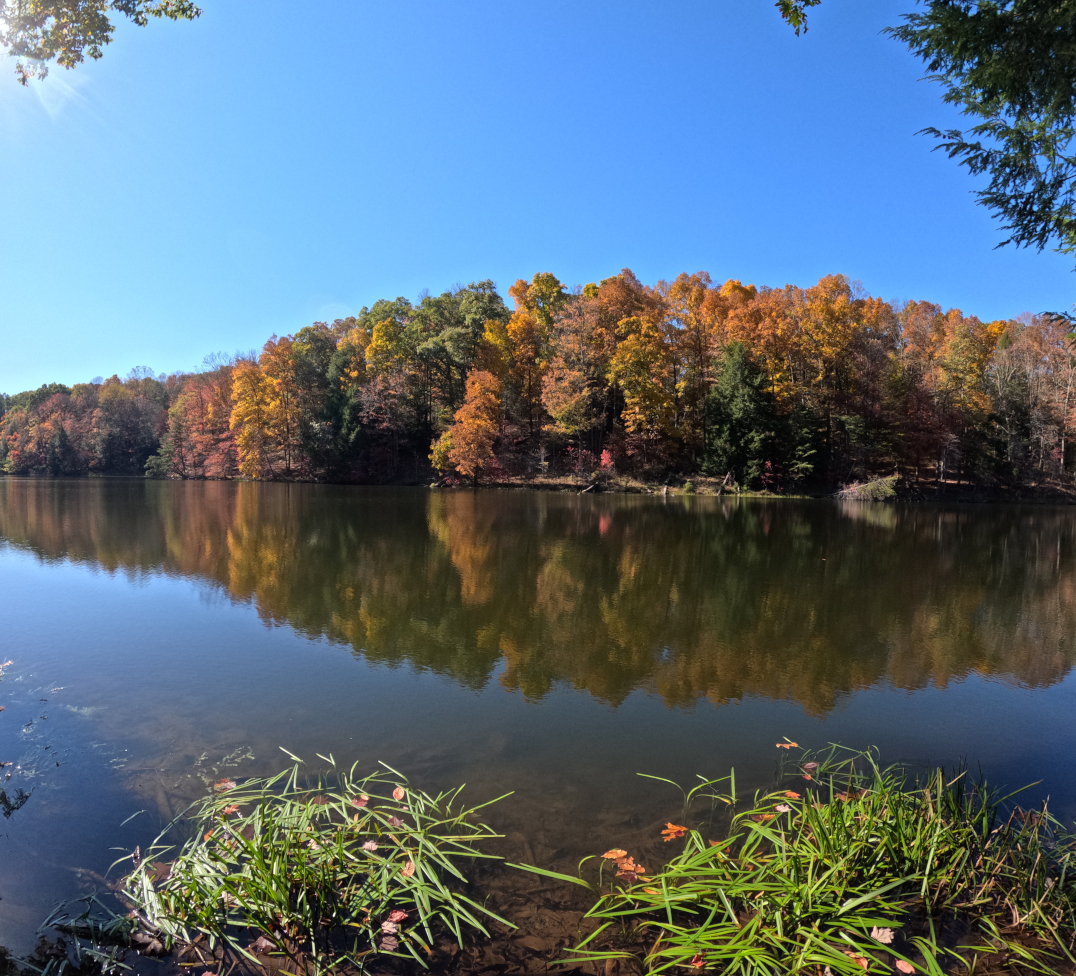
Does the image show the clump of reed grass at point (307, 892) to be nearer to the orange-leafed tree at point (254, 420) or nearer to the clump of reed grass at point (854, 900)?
the clump of reed grass at point (854, 900)

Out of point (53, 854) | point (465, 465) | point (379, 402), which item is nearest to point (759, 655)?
point (53, 854)

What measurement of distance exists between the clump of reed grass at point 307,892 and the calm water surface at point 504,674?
49 cm

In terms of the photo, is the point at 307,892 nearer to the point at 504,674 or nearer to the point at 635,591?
the point at 504,674

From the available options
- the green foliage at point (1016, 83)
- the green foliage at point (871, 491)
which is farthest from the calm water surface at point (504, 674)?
the green foliage at point (871, 491)

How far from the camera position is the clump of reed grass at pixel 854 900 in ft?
8.12

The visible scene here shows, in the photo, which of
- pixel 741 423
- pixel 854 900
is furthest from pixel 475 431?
pixel 854 900

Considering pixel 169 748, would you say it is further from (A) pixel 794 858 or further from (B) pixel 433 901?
(A) pixel 794 858

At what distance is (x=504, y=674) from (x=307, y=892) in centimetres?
370

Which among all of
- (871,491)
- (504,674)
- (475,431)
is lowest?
(504,674)

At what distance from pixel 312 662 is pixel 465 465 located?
106 feet

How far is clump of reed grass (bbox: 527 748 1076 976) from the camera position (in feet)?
8.12

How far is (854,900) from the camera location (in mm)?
2533

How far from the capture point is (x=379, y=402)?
44.5 m

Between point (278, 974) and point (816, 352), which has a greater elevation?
point (816, 352)
